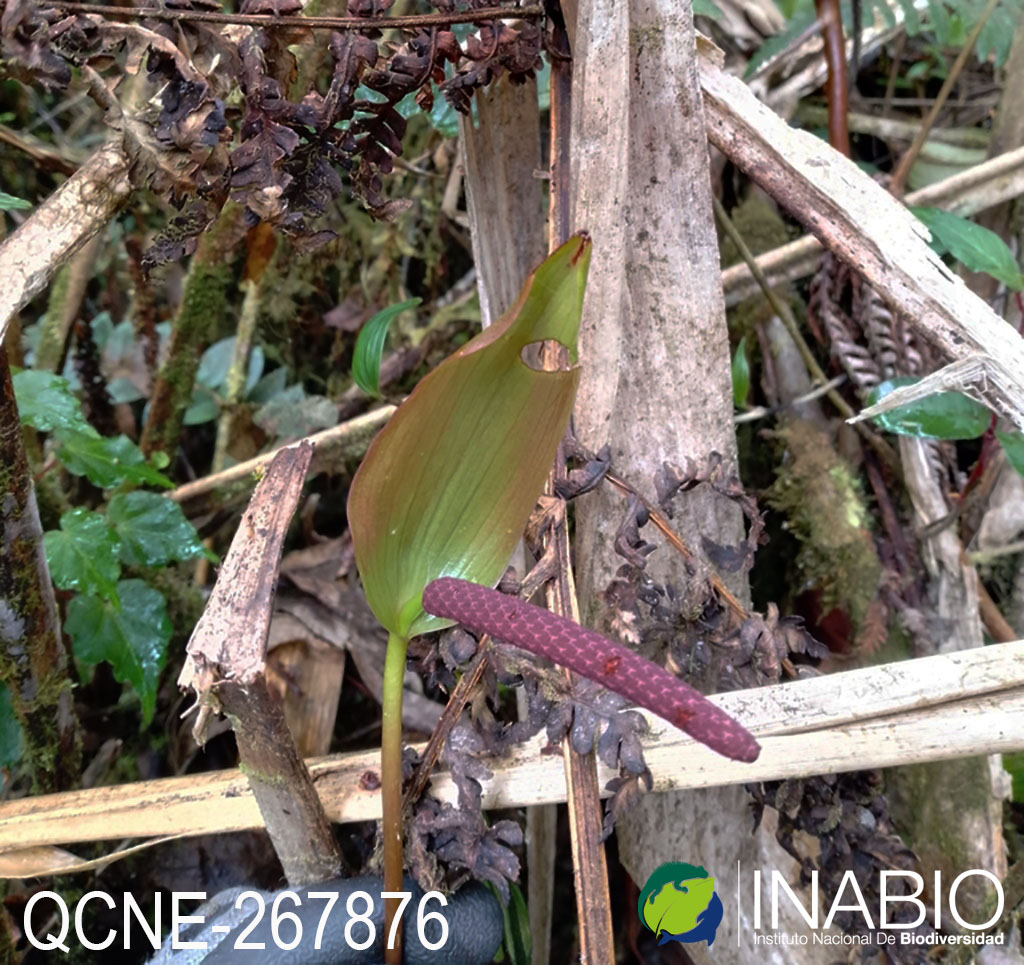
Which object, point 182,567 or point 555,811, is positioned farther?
point 182,567

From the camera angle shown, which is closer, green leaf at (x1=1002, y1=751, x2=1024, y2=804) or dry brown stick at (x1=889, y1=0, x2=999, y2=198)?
green leaf at (x1=1002, y1=751, x2=1024, y2=804)

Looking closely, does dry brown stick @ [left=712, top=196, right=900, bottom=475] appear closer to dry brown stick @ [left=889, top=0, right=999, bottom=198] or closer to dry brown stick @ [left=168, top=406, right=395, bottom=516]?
dry brown stick @ [left=889, top=0, right=999, bottom=198]

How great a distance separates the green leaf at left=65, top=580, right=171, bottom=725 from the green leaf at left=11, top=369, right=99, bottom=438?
0.18m

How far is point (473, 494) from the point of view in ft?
1.76

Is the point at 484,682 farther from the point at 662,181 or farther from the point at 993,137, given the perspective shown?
the point at 993,137

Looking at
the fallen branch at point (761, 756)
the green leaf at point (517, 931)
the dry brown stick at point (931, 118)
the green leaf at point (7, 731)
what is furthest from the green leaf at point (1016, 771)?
the green leaf at point (7, 731)

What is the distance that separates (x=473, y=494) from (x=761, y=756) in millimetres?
293

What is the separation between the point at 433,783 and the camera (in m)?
0.65

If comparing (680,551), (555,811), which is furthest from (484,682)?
(555,811)

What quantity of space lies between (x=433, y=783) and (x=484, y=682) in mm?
91

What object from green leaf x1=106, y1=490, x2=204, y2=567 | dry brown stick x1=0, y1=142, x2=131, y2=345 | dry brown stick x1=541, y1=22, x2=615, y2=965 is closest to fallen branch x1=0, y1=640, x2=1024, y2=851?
dry brown stick x1=541, y1=22, x2=615, y2=965

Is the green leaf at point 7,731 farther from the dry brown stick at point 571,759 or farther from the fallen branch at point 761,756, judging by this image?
the dry brown stick at point 571,759

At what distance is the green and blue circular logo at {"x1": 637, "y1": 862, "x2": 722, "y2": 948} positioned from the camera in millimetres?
757

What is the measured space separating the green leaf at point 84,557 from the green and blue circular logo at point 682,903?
0.57 meters
